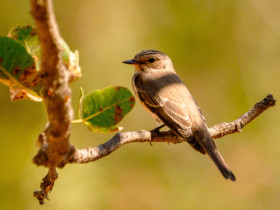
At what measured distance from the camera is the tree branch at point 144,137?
7.43 ft

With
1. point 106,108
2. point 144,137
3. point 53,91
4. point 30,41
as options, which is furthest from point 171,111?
point 53,91

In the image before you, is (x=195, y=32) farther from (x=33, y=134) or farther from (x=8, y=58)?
(x=8, y=58)

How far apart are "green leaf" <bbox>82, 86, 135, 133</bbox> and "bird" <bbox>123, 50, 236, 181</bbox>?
1.75 m

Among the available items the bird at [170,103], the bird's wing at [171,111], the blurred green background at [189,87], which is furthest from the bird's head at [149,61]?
the blurred green background at [189,87]

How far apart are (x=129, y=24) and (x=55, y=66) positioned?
4623 millimetres

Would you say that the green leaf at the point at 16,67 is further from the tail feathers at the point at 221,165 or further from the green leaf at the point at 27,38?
the tail feathers at the point at 221,165

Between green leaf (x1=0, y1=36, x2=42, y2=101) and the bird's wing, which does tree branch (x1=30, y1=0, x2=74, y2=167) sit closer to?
green leaf (x1=0, y1=36, x2=42, y2=101)

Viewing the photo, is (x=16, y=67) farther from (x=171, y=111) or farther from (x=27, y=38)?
(x=171, y=111)

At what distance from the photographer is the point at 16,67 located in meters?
1.74

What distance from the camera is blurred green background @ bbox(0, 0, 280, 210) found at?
15.9 feet

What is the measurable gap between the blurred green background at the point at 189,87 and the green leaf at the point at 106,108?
8.66 feet

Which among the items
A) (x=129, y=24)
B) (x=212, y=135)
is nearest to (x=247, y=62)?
(x=129, y=24)

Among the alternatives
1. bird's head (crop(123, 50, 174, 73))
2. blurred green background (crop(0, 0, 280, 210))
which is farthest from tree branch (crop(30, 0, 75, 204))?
bird's head (crop(123, 50, 174, 73))

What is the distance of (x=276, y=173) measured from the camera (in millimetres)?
5598
